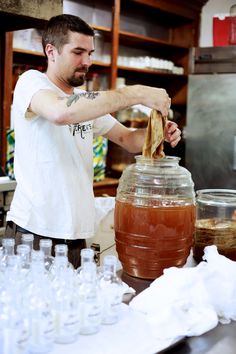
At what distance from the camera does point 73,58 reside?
192 centimetres

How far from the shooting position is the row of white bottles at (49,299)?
0.98 meters

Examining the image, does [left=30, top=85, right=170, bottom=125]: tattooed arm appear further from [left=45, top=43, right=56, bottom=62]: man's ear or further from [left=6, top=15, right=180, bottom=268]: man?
[left=45, top=43, right=56, bottom=62]: man's ear

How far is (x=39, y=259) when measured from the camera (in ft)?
3.66

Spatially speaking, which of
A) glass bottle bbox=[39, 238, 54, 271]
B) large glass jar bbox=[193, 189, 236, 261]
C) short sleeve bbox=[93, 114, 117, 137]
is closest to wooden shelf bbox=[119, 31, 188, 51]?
short sleeve bbox=[93, 114, 117, 137]

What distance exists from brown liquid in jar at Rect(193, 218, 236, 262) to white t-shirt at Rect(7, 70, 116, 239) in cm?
46

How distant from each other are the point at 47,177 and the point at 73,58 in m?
0.49

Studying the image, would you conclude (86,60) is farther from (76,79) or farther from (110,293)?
(110,293)

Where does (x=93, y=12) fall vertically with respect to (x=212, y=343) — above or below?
above

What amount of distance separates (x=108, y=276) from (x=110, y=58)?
2927 mm

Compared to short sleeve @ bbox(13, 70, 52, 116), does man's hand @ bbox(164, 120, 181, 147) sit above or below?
below

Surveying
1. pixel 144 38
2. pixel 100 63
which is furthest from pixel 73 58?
pixel 144 38

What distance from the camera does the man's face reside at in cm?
191

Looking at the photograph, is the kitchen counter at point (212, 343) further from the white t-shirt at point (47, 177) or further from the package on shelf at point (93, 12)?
the package on shelf at point (93, 12)

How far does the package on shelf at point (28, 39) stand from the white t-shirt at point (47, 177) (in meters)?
1.54
